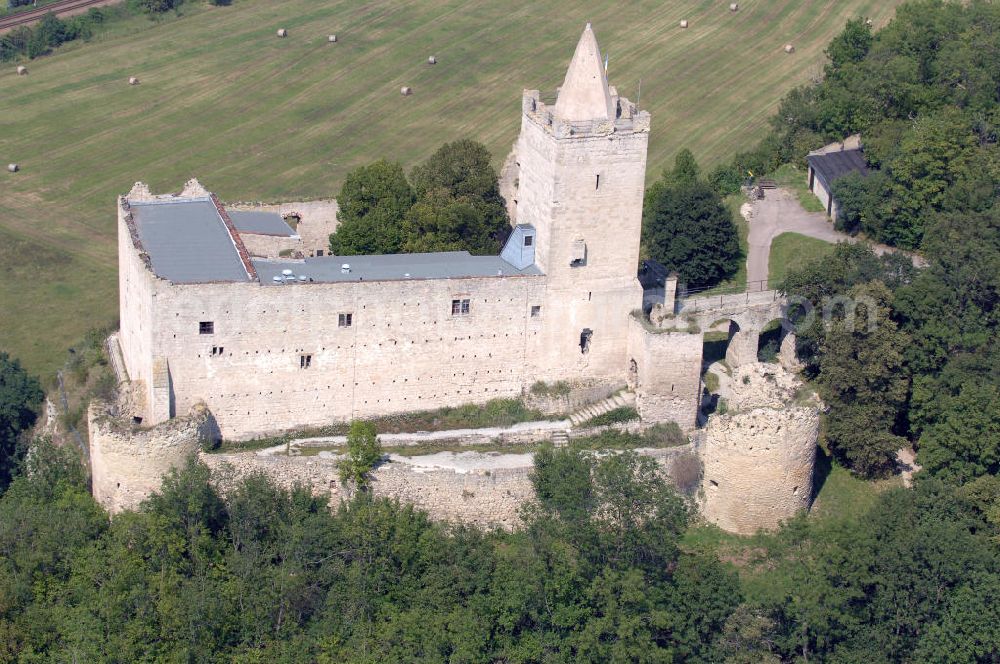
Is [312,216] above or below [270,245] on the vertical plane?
above

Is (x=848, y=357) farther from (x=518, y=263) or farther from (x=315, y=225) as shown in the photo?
(x=315, y=225)

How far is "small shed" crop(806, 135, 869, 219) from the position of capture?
77.4 meters

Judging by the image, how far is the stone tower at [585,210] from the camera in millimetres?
58250

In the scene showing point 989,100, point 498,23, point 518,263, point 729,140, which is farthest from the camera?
point 498,23

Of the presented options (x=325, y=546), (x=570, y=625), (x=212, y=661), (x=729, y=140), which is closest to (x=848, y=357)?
(x=570, y=625)

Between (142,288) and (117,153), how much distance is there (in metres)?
44.3

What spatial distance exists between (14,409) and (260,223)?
1277 cm

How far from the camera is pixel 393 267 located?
59344 millimetres

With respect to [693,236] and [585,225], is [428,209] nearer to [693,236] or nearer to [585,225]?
[585,225]

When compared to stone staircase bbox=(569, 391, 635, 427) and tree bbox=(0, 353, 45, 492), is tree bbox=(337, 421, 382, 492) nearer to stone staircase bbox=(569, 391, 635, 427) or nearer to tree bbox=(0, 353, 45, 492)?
stone staircase bbox=(569, 391, 635, 427)

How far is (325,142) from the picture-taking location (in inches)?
3875

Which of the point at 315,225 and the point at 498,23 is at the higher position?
the point at 498,23

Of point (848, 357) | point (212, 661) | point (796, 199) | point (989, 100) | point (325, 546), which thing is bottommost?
point (212, 661)

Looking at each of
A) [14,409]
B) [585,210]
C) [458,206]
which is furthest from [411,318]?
[14,409]
